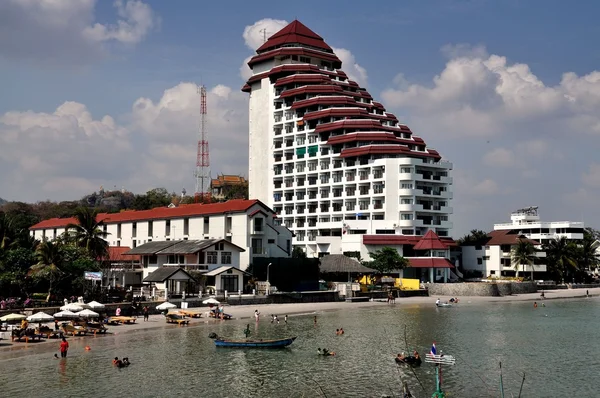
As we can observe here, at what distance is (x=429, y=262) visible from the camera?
410ft

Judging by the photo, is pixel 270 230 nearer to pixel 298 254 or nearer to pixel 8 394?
pixel 298 254

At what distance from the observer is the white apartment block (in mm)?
104375

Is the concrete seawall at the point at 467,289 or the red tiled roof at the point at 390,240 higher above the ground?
the red tiled roof at the point at 390,240

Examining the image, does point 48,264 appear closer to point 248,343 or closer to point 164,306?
point 164,306

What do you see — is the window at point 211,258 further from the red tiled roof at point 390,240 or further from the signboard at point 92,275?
the red tiled roof at point 390,240

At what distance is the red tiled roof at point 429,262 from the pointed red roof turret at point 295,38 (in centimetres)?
6749

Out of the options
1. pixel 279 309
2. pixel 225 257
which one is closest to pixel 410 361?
pixel 279 309

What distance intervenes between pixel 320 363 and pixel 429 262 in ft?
248

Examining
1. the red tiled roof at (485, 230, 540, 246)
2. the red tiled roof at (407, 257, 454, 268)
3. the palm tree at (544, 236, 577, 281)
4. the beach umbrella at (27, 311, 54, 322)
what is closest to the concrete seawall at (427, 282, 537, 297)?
the red tiled roof at (407, 257, 454, 268)

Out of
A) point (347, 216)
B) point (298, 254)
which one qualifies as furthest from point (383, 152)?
point (298, 254)

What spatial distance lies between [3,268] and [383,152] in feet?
265

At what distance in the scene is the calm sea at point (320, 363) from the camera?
145 ft

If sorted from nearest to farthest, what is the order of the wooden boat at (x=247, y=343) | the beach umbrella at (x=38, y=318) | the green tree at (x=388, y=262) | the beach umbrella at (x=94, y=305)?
the wooden boat at (x=247, y=343) → the beach umbrella at (x=38, y=318) → the beach umbrella at (x=94, y=305) → the green tree at (x=388, y=262)

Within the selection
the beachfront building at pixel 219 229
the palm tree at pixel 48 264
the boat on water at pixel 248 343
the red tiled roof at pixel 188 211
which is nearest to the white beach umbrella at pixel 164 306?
the palm tree at pixel 48 264
